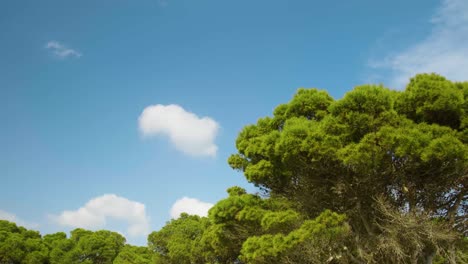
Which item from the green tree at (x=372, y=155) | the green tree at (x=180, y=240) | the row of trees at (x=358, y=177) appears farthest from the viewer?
the green tree at (x=180, y=240)

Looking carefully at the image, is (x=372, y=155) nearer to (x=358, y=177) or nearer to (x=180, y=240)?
(x=358, y=177)

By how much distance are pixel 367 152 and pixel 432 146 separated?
1.55 m

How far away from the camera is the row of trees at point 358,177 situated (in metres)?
11.0

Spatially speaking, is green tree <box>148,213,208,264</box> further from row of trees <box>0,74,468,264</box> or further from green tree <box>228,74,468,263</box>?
green tree <box>228,74,468,263</box>

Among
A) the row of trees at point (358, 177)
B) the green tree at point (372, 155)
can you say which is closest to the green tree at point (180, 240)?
the row of trees at point (358, 177)

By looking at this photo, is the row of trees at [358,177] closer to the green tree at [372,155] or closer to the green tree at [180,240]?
the green tree at [372,155]

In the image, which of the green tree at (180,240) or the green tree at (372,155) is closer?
the green tree at (372,155)

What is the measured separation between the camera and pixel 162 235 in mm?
34344

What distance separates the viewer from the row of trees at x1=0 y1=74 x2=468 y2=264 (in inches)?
431

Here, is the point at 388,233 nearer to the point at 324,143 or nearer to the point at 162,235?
the point at 324,143

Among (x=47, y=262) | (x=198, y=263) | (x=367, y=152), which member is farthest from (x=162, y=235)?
(x=367, y=152)

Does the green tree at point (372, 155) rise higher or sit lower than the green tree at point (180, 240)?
lower

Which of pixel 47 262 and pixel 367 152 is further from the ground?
pixel 47 262

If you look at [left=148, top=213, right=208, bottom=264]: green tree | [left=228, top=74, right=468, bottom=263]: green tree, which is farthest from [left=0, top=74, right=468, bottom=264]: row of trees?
[left=148, top=213, right=208, bottom=264]: green tree
